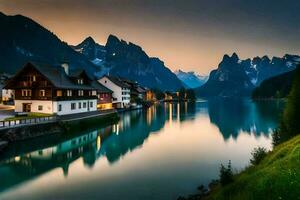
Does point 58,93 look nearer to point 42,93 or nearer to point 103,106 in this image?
point 42,93

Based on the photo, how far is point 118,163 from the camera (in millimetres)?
37938

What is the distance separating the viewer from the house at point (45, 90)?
6481 cm

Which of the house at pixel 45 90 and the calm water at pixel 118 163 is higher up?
the house at pixel 45 90

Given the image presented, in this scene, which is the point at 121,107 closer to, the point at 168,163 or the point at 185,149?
the point at 185,149

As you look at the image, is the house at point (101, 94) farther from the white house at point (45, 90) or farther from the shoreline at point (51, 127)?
the shoreline at point (51, 127)

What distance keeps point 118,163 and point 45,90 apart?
34663 mm

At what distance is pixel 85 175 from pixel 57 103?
117 ft

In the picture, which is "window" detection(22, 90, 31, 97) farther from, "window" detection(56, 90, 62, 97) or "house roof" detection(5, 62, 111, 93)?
"window" detection(56, 90, 62, 97)

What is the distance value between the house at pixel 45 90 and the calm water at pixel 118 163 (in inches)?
393

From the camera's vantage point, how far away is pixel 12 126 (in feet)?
155

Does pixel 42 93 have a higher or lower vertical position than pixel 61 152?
higher

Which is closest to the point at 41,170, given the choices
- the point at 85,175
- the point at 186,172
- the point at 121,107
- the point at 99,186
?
the point at 85,175

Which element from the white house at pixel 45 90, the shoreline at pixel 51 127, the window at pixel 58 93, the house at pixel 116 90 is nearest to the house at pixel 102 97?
the house at pixel 116 90

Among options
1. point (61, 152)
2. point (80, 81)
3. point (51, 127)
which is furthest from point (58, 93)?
point (61, 152)
